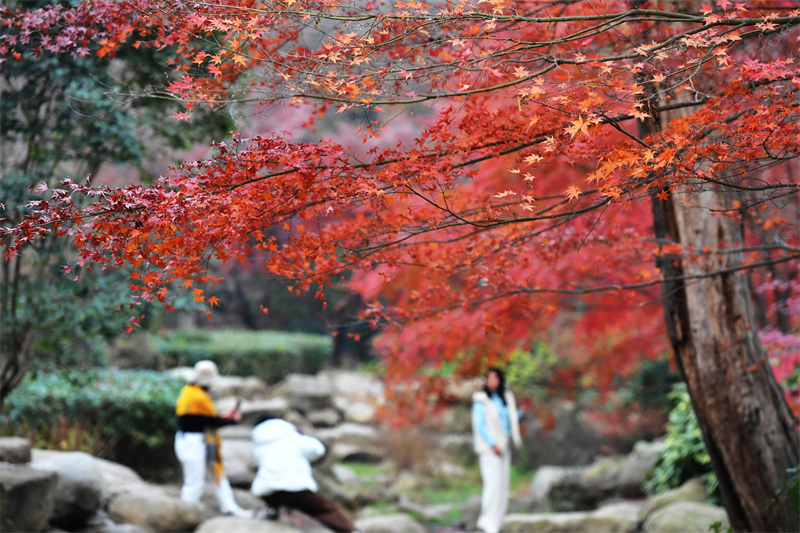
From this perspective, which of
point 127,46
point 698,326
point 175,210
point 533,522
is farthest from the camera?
point 533,522

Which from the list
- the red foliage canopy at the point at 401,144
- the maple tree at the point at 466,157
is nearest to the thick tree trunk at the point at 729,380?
the maple tree at the point at 466,157

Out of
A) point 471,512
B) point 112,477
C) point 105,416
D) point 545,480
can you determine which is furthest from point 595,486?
point 105,416

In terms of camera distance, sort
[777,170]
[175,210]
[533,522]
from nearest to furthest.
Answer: [175,210] < [533,522] < [777,170]

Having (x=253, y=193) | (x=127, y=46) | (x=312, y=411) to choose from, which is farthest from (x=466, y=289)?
(x=312, y=411)

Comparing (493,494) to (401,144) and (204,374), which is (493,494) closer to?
(204,374)

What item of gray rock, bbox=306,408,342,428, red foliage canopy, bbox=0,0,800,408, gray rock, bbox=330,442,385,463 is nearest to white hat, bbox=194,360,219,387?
red foliage canopy, bbox=0,0,800,408

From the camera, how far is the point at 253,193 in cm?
300

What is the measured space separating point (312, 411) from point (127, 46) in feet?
29.2

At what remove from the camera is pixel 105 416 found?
26.2ft

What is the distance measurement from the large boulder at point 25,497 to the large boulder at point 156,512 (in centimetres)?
97

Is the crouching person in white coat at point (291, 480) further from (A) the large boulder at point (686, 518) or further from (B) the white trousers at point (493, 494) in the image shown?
(A) the large boulder at point (686, 518)

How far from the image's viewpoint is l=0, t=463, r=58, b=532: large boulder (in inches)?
179

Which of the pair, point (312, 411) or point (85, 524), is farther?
point (312, 411)

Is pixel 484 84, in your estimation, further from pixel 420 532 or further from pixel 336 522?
pixel 420 532
